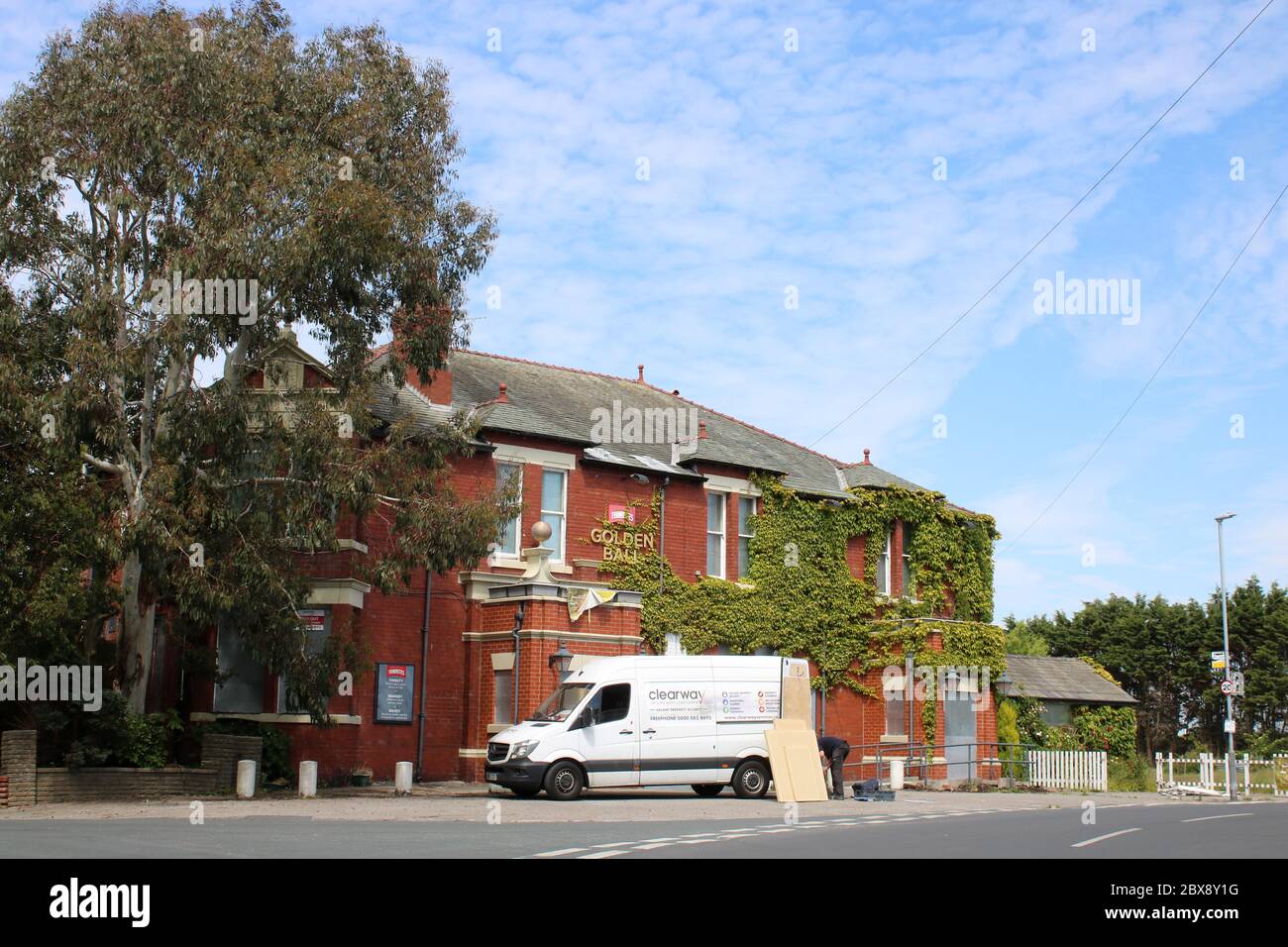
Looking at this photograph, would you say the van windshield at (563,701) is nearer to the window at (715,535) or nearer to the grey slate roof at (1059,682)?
the window at (715,535)

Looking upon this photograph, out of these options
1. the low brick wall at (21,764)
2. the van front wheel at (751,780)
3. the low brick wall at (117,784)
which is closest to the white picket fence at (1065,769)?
the van front wheel at (751,780)

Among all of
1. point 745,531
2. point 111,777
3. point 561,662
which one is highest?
point 745,531

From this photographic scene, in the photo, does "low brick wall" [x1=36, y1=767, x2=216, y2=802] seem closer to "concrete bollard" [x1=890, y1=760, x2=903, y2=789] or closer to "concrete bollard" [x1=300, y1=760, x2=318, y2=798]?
"concrete bollard" [x1=300, y1=760, x2=318, y2=798]

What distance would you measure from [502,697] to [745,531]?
8.48 m

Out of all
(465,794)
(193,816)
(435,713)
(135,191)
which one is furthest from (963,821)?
(135,191)

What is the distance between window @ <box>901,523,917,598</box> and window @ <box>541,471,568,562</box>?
10.5 m

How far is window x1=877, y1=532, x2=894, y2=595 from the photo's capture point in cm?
3662

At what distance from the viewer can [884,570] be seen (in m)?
36.8

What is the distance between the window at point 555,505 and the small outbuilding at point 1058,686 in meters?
16.0

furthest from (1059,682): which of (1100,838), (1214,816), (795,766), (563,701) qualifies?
(1100,838)

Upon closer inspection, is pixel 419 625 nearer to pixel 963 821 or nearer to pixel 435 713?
pixel 435 713

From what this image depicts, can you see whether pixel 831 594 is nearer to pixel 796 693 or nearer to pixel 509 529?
pixel 509 529

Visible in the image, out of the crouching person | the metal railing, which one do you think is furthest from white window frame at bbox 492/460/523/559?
the metal railing

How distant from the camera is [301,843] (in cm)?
1407
